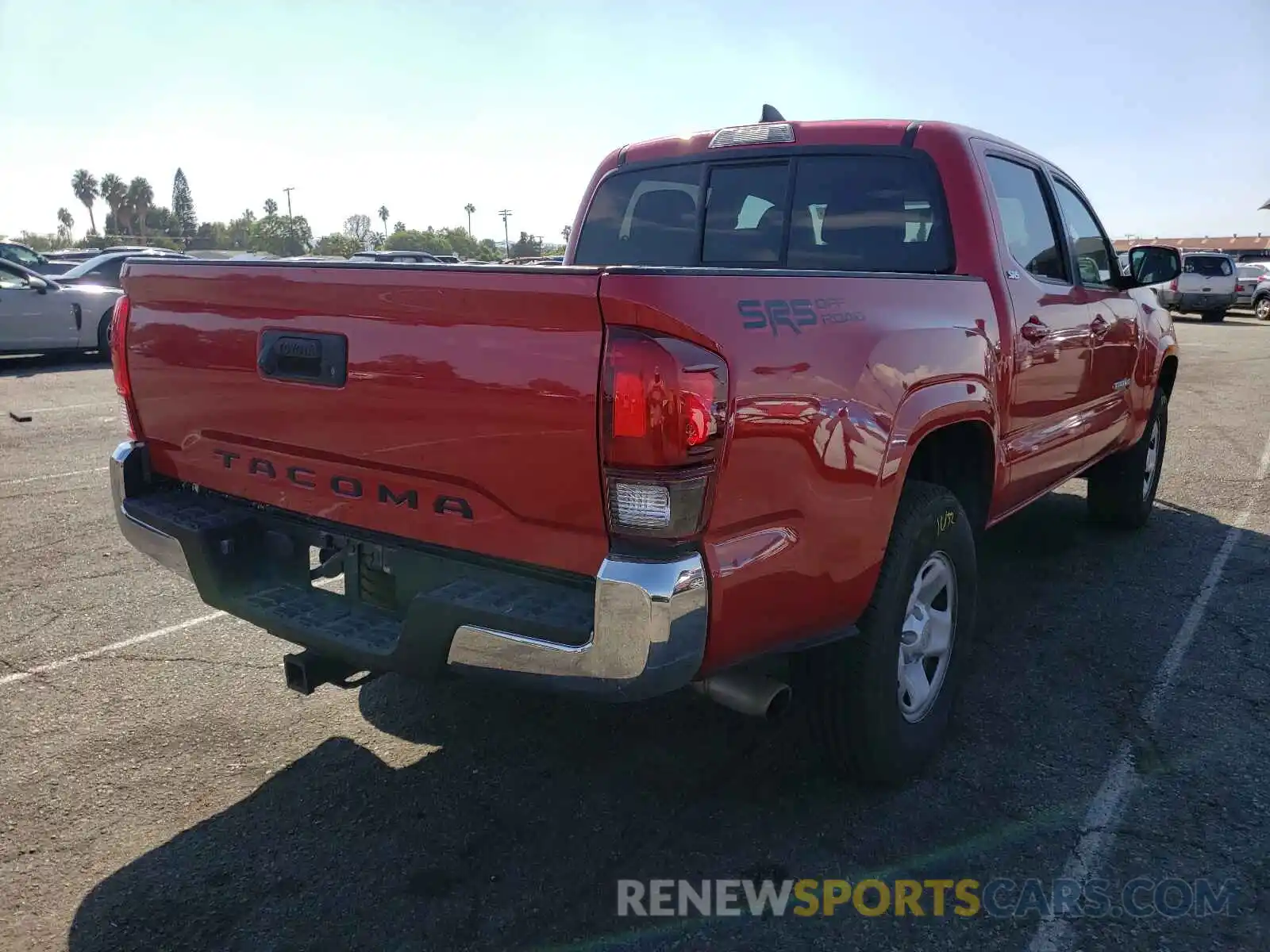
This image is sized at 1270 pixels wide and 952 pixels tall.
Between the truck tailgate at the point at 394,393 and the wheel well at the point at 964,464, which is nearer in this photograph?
the truck tailgate at the point at 394,393

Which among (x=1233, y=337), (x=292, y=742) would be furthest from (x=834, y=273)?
(x=1233, y=337)

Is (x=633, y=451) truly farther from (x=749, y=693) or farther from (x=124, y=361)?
(x=124, y=361)

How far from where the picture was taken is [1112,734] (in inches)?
136

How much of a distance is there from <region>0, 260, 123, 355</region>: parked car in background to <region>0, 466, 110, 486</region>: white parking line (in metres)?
6.69

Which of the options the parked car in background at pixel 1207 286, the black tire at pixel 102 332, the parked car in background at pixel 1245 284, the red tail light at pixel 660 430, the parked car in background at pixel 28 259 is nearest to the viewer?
the red tail light at pixel 660 430

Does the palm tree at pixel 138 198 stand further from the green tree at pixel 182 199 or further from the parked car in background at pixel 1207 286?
the parked car in background at pixel 1207 286

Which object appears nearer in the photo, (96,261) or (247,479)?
(247,479)

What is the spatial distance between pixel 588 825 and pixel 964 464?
1.83 metres

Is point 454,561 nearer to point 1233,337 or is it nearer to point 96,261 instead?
point 96,261

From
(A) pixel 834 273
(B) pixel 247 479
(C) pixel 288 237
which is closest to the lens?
(A) pixel 834 273

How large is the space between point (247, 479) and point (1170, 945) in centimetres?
270

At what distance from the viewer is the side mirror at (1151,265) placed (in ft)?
16.8

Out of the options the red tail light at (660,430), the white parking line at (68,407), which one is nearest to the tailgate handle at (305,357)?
the red tail light at (660,430)

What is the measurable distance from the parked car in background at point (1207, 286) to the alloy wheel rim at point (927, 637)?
26.3 metres
